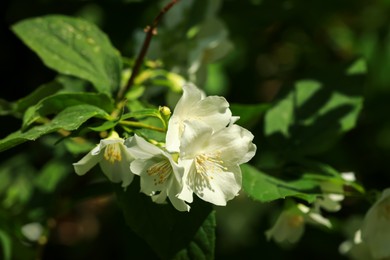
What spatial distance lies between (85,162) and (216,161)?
0.28m

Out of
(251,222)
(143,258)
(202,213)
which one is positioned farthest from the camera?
(251,222)

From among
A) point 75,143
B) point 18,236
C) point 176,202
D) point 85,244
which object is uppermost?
point 176,202

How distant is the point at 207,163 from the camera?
4.36ft

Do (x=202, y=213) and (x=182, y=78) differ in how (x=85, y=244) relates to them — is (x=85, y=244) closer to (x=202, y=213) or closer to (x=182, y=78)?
(x=182, y=78)

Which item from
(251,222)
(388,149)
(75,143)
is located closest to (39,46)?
(75,143)

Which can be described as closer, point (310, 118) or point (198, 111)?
point (198, 111)

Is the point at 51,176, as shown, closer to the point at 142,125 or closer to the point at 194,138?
the point at 142,125

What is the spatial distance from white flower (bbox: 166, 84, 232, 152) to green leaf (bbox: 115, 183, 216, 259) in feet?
0.69

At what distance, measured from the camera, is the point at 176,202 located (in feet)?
4.18

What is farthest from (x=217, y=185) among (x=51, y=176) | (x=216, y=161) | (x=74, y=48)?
(x=51, y=176)

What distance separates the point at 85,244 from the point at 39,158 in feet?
1.52

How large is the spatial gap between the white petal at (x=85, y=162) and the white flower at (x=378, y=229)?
684mm

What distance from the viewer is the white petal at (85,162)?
1313mm

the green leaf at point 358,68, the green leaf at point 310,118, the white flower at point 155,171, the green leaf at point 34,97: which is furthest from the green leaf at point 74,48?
the green leaf at point 358,68
